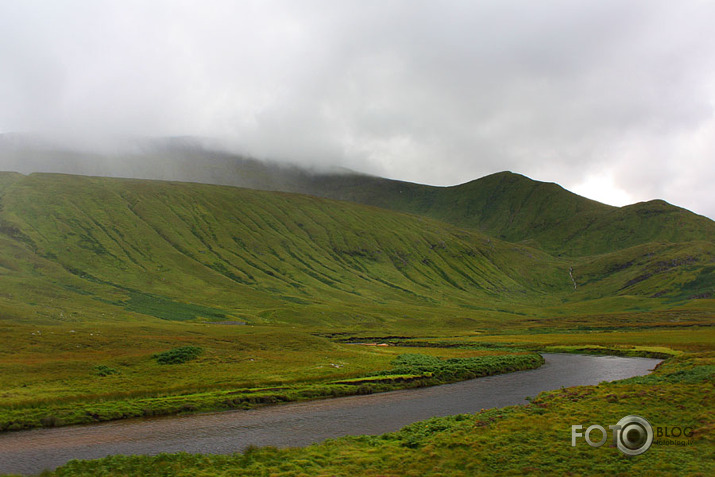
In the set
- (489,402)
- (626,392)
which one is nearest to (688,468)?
(626,392)

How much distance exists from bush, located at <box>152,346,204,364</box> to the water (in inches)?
856

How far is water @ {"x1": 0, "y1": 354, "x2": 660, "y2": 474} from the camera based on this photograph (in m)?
33.1

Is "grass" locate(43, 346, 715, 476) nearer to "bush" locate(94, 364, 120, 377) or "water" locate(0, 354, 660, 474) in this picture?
"water" locate(0, 354, 660, 474)

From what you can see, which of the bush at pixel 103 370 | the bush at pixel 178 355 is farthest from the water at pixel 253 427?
the bush at pixel 178 355

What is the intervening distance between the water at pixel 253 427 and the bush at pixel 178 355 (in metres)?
21.7

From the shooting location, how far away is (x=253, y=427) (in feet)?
133

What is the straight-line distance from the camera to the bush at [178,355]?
2488 inches

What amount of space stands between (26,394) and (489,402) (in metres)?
49.5

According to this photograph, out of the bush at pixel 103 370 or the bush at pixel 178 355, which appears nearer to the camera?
the bush at pixel 103 370

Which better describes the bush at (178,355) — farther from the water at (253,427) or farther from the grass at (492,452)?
the grass at (492,452)

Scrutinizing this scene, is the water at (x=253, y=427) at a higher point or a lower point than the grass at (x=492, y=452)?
→ lower

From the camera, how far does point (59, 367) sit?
55250mm

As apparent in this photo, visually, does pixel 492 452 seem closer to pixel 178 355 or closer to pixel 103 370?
pixel 103 370

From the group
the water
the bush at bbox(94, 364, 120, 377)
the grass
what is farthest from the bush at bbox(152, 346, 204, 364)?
the grass
